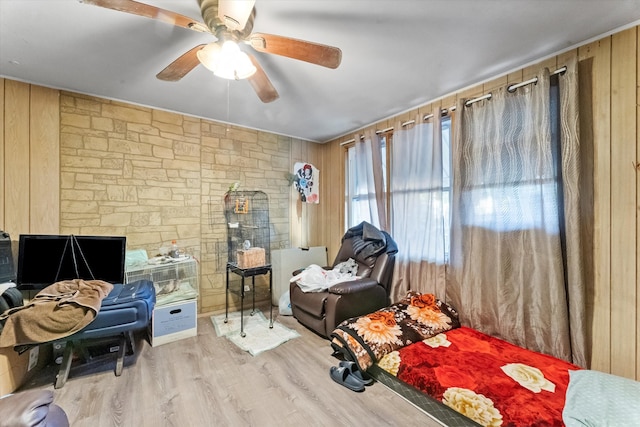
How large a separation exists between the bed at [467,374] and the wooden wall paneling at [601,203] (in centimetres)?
27

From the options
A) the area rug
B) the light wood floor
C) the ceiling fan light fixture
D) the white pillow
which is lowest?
the light wood floor

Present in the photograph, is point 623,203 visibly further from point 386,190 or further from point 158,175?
point 158,175

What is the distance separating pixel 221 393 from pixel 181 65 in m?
2.25

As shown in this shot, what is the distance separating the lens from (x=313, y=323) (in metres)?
2.83

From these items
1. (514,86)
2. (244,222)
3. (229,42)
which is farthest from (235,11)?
(244,222)

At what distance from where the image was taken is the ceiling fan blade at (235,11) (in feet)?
3.93

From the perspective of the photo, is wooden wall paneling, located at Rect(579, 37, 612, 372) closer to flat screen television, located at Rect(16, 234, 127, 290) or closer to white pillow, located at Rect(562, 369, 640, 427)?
white pillow, located at Rect(562, 369, 640, 427)

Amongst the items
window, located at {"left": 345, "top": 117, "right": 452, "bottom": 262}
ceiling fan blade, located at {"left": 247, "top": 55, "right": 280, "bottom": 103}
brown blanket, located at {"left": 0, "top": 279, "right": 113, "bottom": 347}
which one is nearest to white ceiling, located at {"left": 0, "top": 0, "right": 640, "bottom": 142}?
ceiling fan blade, located at {"left": 247, "top": 55, "right": 280, "bottom": 103}

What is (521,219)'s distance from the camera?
215 centimetres

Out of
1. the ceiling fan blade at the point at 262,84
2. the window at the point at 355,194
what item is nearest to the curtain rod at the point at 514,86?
the window at the point at 355,194

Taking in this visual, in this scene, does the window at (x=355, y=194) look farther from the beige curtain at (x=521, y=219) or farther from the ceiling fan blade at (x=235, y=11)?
the ceiling fan blade at (x=235, y=11)

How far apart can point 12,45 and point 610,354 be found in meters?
4.61

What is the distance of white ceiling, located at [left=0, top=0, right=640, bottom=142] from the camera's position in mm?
1569

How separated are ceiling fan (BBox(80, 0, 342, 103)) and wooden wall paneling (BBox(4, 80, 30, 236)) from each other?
1.74 meters
